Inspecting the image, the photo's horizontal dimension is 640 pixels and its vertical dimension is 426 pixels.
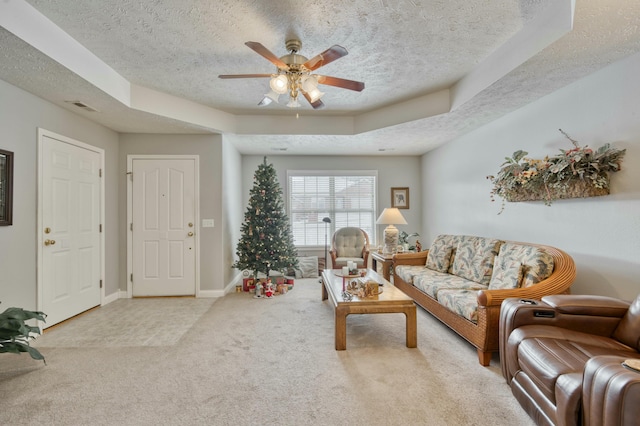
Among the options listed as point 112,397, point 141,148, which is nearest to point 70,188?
point 141,148

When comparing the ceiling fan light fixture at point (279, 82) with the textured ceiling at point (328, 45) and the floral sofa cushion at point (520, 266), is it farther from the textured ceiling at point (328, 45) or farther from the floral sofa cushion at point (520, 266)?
the floral sofa cushion at point (520, 266)

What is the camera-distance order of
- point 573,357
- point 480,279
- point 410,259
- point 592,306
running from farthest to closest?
point 410,259
point 480,279
point 592,306
point 573,357

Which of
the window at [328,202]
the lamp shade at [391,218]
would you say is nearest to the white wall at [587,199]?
the lamp shade at [391,218]

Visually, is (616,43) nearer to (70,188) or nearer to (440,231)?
(440,231)

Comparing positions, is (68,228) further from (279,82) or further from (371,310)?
(371,310)

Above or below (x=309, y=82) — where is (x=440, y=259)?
below

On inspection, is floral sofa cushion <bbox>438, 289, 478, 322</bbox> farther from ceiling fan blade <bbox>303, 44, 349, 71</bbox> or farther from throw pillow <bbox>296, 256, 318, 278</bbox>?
throw pillow <bbox>296, 256, 318, 278</bbox>

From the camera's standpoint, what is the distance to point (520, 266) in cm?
273

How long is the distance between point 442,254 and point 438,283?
2.81 feet

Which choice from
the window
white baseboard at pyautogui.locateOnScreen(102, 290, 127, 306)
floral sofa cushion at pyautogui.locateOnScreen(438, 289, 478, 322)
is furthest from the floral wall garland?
white baseboard at pyautogui.locateOnScreen(102, 290, 127, 306)

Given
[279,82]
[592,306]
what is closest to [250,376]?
[279,82]

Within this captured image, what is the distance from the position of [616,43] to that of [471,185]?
7.89 feet

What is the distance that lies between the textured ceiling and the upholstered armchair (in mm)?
2347

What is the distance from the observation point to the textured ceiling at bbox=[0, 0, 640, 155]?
2090 millimetres
